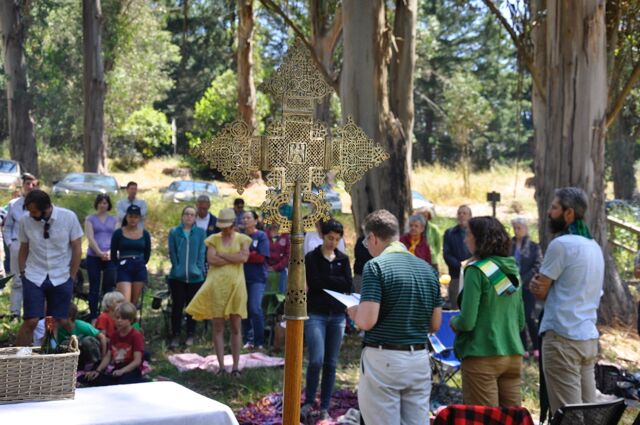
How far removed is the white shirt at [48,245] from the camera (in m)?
8.45

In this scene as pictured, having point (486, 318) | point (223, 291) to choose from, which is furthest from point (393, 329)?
point (223, 291)

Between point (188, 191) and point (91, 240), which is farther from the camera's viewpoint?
point (188, 191)

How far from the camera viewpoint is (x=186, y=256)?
1123 centimetres

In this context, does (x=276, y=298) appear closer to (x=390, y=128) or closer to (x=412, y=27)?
(x=390, y=128)

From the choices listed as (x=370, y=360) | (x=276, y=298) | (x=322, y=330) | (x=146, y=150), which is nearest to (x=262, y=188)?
(x=146, y=150)

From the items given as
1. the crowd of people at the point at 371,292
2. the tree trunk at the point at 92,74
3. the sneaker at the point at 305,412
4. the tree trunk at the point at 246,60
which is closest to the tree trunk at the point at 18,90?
the tree trunk at the point at 92,74

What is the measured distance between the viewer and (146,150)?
50.0 m

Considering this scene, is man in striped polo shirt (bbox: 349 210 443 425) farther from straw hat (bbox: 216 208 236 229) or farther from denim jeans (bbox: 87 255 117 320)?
denim jeans (bbox: 87 255 117 320)

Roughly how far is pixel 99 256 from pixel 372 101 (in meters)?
4.19

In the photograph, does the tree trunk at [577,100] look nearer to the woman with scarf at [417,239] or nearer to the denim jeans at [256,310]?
the woman with scarf at [417,239]

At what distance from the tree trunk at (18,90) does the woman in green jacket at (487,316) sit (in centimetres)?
2480

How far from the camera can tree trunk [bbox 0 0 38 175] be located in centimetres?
2852

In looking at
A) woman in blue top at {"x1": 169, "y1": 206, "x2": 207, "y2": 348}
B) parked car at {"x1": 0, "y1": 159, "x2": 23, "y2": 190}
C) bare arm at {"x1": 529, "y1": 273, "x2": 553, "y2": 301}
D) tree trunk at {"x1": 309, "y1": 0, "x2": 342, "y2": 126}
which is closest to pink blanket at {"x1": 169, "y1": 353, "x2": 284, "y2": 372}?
woman in blue top at {"x1": 169, "y1": 206, "x2": 207, "y2": 348}

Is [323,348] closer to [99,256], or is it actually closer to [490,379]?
[490,379]
